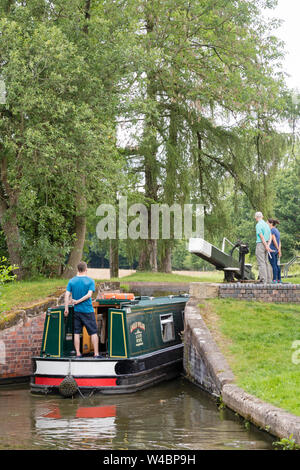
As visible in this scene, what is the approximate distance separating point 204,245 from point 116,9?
372 inches

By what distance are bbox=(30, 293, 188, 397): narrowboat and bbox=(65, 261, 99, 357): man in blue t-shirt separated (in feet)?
1.30

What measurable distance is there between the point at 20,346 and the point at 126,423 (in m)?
4.66

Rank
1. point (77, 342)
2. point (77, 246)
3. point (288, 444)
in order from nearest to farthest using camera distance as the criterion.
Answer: point (288, 444) → point (77, 342) → point (77, 246)

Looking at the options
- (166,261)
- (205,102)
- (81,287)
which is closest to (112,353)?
(81,287)

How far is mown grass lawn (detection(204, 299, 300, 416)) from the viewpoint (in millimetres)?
7229

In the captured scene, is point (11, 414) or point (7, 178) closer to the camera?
point (11, 414)

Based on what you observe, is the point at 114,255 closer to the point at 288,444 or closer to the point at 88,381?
the point at 88,381

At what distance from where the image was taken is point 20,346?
1192 cm

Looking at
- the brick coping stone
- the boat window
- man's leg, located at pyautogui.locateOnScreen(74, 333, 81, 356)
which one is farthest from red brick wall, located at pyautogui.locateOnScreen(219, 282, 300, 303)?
man's leg, located at pyautogui.locateOnScreen(74, 333, 81, 356)

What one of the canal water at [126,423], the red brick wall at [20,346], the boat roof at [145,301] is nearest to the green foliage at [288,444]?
the canal water at [126,423]

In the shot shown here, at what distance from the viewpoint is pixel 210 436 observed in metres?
6.89

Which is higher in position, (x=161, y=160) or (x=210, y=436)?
(x=161, y=160)

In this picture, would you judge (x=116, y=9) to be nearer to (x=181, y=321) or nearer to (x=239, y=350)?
(x=181, y=321)
